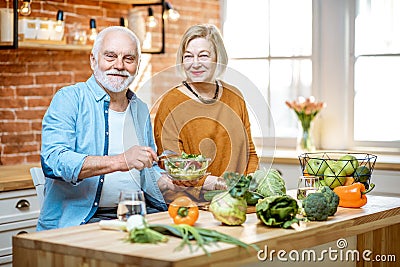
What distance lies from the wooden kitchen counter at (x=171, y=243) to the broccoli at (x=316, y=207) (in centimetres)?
3

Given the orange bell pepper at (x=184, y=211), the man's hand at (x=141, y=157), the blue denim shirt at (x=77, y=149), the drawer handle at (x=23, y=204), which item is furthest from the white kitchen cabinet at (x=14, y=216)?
the orange bell pepper at (x=184, y=211)

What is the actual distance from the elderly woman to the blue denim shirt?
164 millimetres

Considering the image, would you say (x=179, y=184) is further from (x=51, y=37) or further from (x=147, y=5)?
(x=147, y=5)

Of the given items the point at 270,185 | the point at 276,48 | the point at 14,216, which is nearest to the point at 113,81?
the point at 270,185

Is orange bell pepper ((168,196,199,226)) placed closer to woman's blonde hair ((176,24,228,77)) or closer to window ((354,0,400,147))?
woman's blonde hair ((176,24,228,77))

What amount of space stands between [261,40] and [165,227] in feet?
11.7

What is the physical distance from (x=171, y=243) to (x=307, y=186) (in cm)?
85

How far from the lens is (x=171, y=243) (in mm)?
2340

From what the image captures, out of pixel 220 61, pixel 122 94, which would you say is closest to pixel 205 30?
pixel 220 61

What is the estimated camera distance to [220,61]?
10.5 ft

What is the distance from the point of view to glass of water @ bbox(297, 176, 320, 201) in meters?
2.96

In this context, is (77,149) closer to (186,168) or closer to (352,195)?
(186,168)

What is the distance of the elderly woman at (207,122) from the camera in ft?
9.37

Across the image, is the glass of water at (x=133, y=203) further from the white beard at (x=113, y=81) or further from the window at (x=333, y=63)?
the window at (x=333, y=63)
